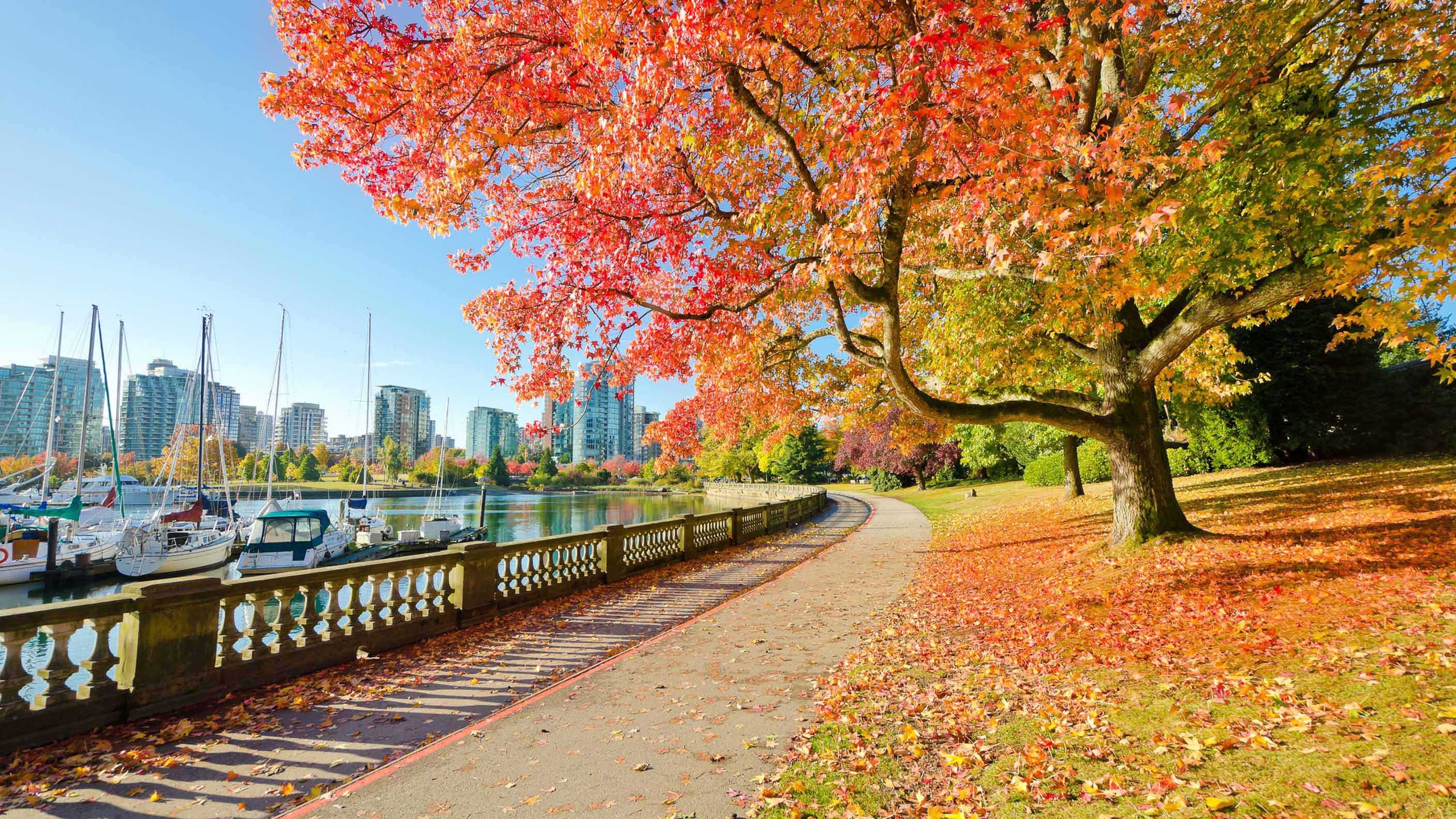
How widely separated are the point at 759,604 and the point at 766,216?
6.83m

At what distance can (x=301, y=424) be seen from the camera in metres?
179

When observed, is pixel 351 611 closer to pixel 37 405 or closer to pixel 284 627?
pixel 284 627

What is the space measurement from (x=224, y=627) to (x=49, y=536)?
103 ft

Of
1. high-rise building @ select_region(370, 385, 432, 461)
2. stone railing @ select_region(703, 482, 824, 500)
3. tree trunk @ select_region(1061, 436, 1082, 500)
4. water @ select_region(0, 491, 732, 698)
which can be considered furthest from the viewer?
high-rise building @ select_region(370, 385, 432, 461)

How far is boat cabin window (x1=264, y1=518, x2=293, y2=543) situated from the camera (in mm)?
24844

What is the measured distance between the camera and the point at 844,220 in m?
8.34

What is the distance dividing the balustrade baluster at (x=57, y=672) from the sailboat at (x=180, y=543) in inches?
1200

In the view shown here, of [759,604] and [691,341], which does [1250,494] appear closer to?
[759,604]

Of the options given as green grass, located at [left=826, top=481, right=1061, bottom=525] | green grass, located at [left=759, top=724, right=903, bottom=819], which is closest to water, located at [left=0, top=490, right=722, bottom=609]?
green grass, located at [left=826, top=481, right=1061, bottom=525]

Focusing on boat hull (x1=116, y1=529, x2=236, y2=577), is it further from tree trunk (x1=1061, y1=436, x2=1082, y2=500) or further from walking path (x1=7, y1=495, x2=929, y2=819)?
tree trunk (x1=1061, y1=436, x2=1082, y2=500)

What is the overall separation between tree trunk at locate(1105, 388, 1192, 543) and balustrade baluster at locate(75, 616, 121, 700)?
45.5ft

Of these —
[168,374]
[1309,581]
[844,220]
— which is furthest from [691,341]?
[168,374]

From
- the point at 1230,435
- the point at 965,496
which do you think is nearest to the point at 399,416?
the point at 965,496

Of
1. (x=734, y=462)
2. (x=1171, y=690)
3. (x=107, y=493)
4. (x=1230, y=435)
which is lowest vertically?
(x=1171, y=690)
